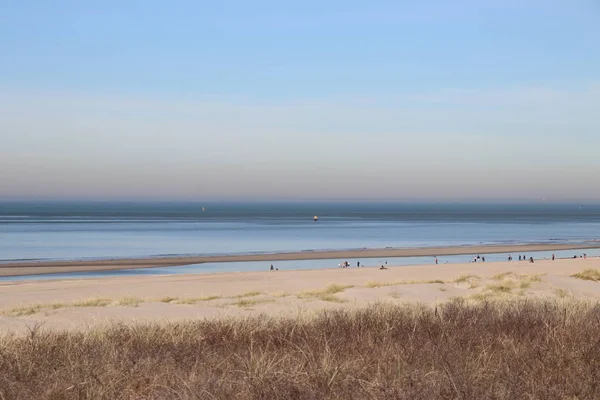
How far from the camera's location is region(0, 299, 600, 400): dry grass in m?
6.55

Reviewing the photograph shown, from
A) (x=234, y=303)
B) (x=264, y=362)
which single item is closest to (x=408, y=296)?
(x=234, y=303)

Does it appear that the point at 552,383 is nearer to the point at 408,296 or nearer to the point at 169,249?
the point at 408,296

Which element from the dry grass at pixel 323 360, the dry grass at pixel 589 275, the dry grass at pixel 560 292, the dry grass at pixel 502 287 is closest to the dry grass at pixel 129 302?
the dry grass at pixel 323 360

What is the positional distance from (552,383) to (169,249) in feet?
172

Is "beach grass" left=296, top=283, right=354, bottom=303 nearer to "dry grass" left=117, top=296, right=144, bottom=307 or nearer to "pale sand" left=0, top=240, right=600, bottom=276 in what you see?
"dry grass" left=117, top=296, right=144, bottom=307

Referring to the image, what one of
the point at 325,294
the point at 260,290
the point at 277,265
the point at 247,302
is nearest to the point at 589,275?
the point at 325,294

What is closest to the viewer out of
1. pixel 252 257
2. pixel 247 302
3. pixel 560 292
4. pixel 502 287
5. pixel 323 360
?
pixel 323 360

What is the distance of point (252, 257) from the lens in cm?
5072

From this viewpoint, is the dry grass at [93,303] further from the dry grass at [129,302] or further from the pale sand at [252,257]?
the pale sand at [252,257]

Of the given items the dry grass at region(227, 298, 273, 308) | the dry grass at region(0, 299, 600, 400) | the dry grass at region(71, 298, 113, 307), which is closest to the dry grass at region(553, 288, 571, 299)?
the dry grass at region(227, 298, 273, 308)

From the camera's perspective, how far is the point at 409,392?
6.25 metres

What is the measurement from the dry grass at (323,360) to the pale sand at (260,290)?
3.06 meters

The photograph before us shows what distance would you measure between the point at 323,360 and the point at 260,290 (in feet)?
66.0

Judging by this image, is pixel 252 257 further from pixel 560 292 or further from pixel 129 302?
pixel 560 292
